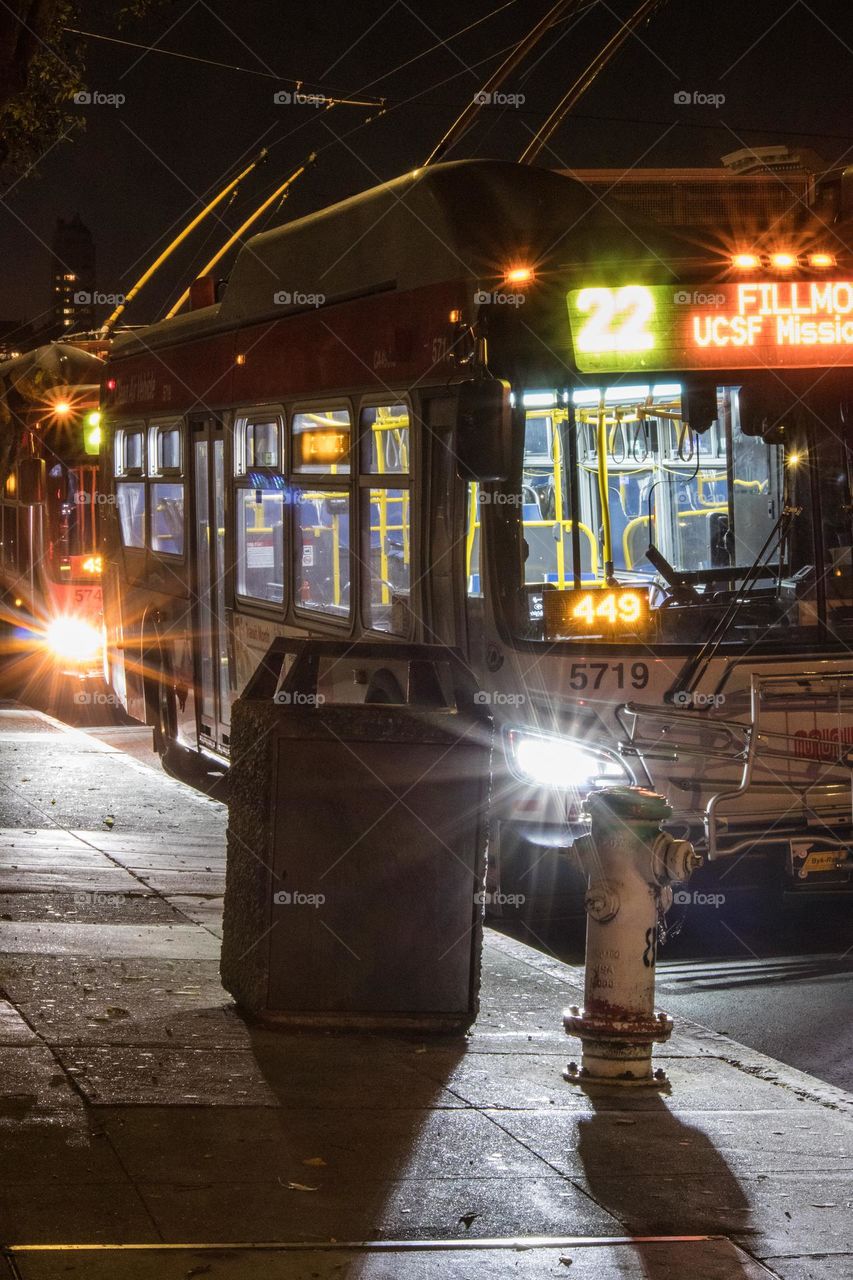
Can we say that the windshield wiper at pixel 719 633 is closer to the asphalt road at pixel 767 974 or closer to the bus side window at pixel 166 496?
the asphalt road at pixel 767 974

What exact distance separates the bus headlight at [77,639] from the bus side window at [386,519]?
11059 millimetres

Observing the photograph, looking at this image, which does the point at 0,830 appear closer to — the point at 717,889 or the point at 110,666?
the point at 717,889

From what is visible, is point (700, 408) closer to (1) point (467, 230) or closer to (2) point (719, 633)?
(2) point (719, 633)

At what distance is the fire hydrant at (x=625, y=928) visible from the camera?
19.8ft

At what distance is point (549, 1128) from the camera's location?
5.51 meters

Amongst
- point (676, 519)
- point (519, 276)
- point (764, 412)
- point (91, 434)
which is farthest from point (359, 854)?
point (91, 434)

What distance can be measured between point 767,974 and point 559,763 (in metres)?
1.37

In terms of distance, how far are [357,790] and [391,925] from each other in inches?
19.8

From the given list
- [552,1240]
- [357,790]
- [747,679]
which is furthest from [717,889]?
[552,1240]

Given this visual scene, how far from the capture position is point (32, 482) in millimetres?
20000

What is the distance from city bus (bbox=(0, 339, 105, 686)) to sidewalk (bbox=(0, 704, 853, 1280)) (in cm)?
1279

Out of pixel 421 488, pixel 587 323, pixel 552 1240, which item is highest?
pixel 587 323

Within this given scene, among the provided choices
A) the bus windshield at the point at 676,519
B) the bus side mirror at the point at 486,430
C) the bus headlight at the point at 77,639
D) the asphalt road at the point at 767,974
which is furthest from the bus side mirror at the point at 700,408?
the bus headlight at the point at 77,639

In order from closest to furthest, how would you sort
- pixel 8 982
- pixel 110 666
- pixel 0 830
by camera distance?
pixel 8 982, pixel 0 830, pixel 110 666
